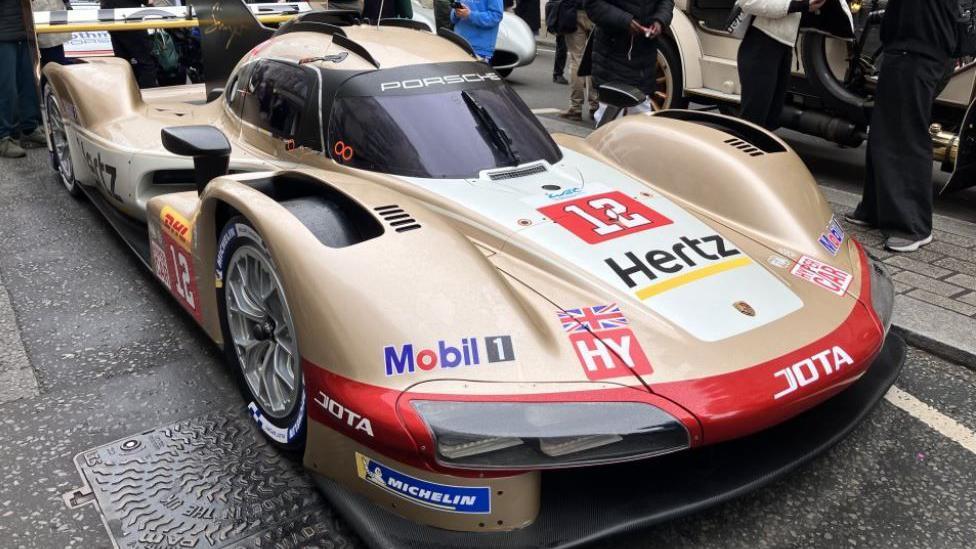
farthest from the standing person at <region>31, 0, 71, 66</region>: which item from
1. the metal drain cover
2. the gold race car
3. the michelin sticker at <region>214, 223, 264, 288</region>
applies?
the metal drain cover

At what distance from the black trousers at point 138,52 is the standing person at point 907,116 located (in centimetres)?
559

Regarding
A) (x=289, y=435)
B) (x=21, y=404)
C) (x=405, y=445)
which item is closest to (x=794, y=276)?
(x=405, y=445)

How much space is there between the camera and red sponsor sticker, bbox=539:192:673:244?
94.5 inches

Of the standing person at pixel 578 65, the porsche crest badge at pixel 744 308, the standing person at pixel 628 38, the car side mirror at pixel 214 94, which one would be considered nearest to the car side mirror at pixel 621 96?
the standing person at pixel 628 38

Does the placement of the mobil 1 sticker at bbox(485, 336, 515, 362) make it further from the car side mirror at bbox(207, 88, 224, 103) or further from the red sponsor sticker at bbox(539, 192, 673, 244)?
the car side mirror at bbox(207, 88, 224, 103)

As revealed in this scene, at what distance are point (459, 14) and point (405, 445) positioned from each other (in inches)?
218

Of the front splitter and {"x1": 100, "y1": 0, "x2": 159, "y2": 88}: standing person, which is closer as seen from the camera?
the front splitter

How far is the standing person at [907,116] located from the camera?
3836 millimetres

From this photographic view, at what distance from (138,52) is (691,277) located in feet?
19.1

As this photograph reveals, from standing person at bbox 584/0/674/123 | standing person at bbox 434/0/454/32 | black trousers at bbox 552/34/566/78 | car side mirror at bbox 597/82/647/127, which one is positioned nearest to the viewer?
car side mirror at bbox 597/82/647/127

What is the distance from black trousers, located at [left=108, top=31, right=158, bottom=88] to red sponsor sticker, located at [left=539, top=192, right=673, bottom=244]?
5.10 m

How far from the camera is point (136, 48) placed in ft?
20.9

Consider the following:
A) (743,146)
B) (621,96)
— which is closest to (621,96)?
(621,96)

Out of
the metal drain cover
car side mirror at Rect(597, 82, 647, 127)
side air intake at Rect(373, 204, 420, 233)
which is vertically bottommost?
the metal drain cover
